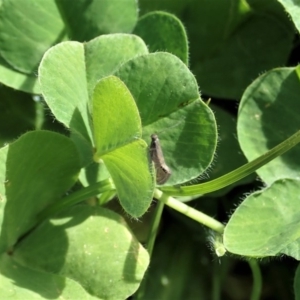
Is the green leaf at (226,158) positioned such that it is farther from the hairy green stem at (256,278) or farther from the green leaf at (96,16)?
the green leaf at (96,16)

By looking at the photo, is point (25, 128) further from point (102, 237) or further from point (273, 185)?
point (273, 185)

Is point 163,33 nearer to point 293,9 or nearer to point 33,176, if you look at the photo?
point 293,9

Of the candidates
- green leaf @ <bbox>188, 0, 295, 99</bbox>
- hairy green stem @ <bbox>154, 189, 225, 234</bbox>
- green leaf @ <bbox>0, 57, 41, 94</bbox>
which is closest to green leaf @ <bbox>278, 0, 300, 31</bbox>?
green leaf @ <bbox>188, 0, 295, 99</bbox>

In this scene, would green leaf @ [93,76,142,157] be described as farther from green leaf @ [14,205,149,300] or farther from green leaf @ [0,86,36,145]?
green leaf @ [0,86,36,145]

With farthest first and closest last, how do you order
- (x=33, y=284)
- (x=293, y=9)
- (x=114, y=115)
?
(x=293, y=9) → (x=33, y=284) → (x=114, y=115)

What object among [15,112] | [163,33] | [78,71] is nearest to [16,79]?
[15,112]

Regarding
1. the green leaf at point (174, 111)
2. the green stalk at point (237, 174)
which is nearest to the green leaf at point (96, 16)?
the green leaf at point (174, 111)
